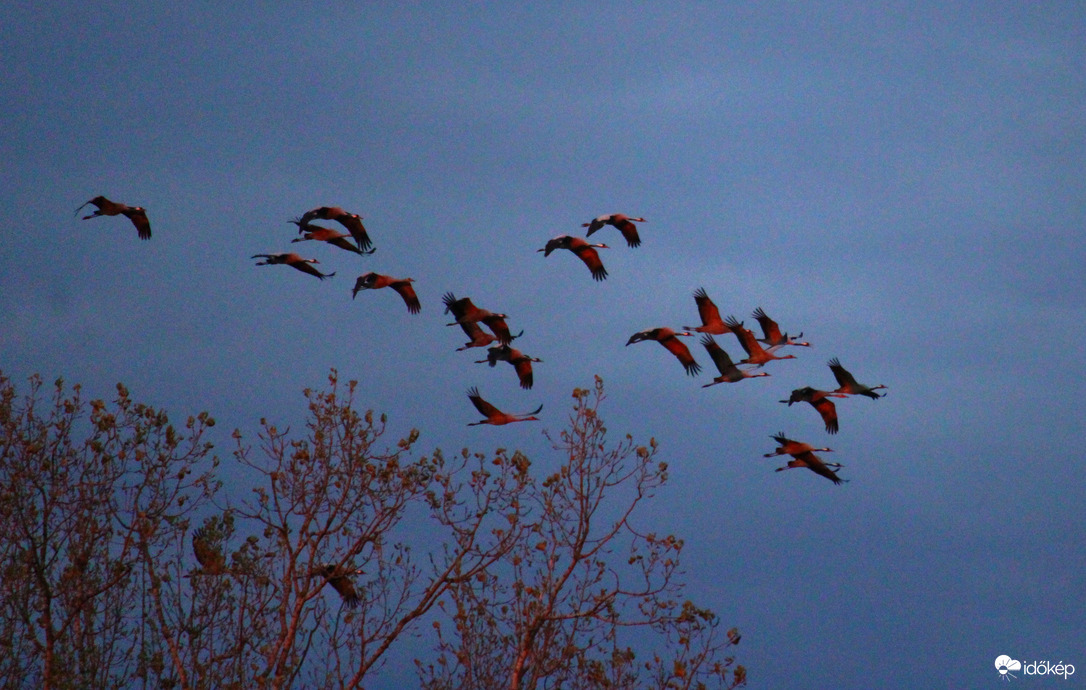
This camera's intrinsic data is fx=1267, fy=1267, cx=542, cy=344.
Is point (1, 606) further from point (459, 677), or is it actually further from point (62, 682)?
point (459, 677)

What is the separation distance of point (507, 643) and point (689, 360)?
9126mm

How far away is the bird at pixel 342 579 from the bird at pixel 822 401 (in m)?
9.39

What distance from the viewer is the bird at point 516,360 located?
955 inches

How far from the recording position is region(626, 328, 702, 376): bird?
24.6 m

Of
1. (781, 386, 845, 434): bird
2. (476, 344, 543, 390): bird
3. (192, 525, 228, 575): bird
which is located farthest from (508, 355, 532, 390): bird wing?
(192, 525, 228, 575): bird

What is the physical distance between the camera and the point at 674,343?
2594cm

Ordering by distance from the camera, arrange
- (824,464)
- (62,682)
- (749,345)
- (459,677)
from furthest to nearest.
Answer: (749,345) < (824,464) < (459,677) < (62,682)

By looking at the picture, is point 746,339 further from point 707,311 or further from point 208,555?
point 208,555

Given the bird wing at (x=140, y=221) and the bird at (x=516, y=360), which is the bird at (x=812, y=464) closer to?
the bird at (x=516, y=360)

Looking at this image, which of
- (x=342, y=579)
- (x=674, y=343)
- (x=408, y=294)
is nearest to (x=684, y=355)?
→ (x=674, y=343)

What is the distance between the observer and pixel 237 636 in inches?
690

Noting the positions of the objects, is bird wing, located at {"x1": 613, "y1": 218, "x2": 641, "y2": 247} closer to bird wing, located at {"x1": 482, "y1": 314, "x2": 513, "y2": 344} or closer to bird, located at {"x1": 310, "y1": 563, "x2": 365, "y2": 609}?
bird wing, located at {"x1": 482, "y1": 314, "x2": 513, "y2": 344}

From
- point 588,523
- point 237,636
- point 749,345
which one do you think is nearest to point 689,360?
point 749,345

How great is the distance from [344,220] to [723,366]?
7880mm
